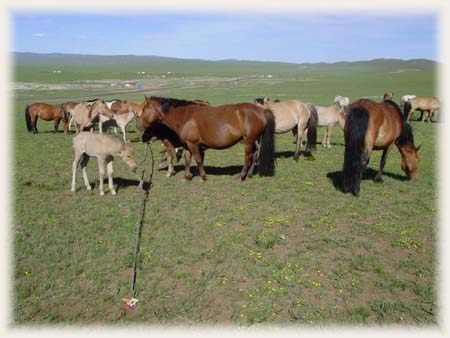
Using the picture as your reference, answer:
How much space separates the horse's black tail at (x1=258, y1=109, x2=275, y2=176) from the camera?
11477mm

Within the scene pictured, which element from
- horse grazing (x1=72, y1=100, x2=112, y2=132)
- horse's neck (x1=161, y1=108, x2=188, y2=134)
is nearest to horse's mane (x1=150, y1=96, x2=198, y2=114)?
horse's neck (x1=161, y1=108, x2=188, y2=134)

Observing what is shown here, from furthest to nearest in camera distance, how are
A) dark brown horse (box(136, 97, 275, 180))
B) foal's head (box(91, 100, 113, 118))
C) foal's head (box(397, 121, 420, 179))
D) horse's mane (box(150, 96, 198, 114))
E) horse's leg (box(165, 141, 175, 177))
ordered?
1. foal's head (box(91, 100, 113, 118))
2. horse's leg (box(165, 141, 175, 177))
3. horse's mane (box(150, 96, 198, 114))
4. dark brown horse (box(136, 97, 275, 180))
5. foal's head (box(397, 121, 420, 179))

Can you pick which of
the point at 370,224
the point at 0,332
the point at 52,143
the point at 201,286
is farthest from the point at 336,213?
the point at 52,143

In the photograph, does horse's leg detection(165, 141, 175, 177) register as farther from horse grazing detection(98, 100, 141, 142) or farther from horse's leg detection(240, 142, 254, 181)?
horse grazing detection(98, 100, 141, 142)

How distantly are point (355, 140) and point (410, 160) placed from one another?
9.67ft

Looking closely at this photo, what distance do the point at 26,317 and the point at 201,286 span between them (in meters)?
2.47

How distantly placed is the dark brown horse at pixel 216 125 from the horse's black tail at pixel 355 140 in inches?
97.9

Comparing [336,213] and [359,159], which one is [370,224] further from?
[359,159]

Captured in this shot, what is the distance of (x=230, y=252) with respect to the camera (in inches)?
277

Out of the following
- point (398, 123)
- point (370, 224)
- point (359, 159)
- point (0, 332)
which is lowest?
point (0, 332)

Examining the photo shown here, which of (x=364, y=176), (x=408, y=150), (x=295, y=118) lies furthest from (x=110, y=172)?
(x=408, y=150)

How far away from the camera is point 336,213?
29.7 ft

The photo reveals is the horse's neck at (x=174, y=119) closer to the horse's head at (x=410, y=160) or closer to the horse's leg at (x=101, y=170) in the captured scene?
the horse's leg at (x=101, y=170)

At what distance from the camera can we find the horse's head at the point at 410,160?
11.2m
